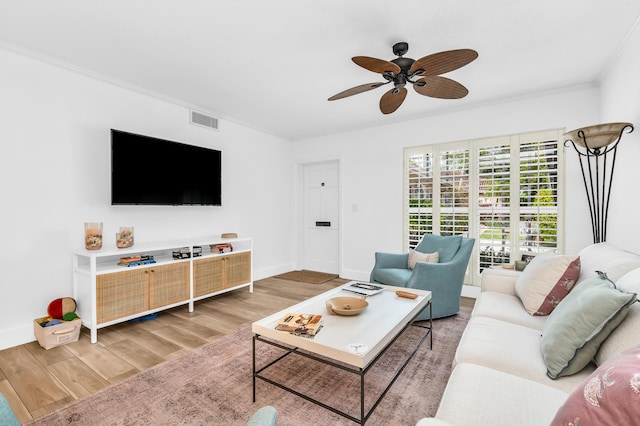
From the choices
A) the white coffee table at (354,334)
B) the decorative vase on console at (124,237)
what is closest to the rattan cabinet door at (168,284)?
the decorative vase on console at (124,237)

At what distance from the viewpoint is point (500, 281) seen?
2574 millimetres

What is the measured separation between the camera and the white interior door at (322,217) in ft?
17.6

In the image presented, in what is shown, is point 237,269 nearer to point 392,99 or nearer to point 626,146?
point 392,99

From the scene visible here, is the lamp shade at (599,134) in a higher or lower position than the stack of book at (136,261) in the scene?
higher

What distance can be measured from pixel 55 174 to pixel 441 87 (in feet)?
11.5

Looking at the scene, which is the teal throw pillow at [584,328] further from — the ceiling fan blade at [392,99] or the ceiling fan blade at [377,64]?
the ceiling fan blade at [392,99]

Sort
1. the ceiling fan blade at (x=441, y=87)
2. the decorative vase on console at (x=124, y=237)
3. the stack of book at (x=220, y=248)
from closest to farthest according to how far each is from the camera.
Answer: the ceiling fan blade at (x=441, y=87) → the decorative vase on console at (x=124, y=237) → the stack of book at (x=220, y=248)

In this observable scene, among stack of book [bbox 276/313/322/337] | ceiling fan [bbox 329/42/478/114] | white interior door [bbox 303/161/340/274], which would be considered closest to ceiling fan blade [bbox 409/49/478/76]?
ceiling fan [bbox 329/42/478/114]

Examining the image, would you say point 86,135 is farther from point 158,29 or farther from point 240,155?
point 240,155

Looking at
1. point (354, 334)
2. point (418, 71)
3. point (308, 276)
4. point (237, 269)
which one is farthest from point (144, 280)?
point (418, 71)

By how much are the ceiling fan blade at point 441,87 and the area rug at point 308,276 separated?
10.5ft

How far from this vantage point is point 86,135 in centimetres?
302

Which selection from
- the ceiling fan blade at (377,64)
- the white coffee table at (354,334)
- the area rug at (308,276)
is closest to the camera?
the white coffee table at (354,334)

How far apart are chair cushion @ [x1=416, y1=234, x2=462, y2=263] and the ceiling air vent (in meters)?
3.19
